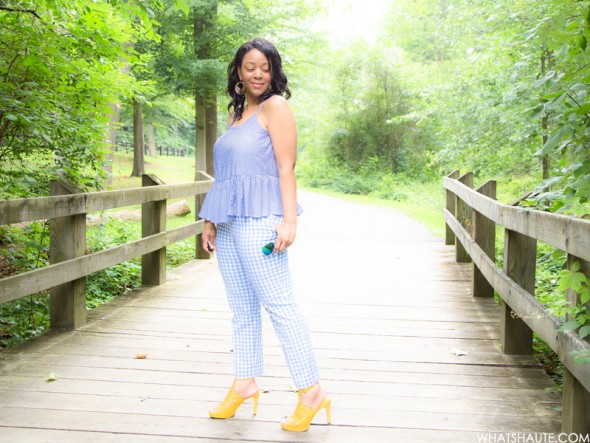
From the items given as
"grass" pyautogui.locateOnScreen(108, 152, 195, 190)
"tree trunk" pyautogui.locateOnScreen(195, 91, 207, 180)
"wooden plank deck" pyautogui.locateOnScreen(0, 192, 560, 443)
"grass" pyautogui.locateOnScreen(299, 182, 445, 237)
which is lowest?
"wooden plank deck" pyautogui.locateOnScreen(0, 192, 560, 443)

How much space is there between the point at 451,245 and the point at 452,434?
7142 millimetres

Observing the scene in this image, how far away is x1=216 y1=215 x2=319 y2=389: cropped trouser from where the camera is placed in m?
3.03

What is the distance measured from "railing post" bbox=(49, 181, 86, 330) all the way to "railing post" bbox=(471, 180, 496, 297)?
323 cm

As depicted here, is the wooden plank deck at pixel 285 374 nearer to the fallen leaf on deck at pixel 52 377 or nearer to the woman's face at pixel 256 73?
the fallen leaf on deck at pixel 52 377

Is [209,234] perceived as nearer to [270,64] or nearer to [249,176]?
[249,176]

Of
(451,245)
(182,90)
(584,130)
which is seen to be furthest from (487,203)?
(182,90)

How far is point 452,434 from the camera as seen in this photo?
3.03 meters

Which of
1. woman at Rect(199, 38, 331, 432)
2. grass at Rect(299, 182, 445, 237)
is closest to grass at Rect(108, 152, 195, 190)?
grass at Rect(299, 182, 445, 237)

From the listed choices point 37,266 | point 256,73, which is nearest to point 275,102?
point 256,73

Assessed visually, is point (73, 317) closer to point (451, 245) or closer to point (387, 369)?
point (387, 369)

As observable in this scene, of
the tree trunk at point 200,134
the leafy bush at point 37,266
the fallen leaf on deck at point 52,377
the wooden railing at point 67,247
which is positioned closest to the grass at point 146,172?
the tree trunk at point 200,134

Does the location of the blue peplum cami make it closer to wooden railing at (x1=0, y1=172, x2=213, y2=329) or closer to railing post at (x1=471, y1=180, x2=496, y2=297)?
wooden railing at (x1=0, y1=172, x2=213, y2=329)

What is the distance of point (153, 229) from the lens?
6.47 meters

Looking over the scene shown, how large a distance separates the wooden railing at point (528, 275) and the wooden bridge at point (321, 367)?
0.05 feet
